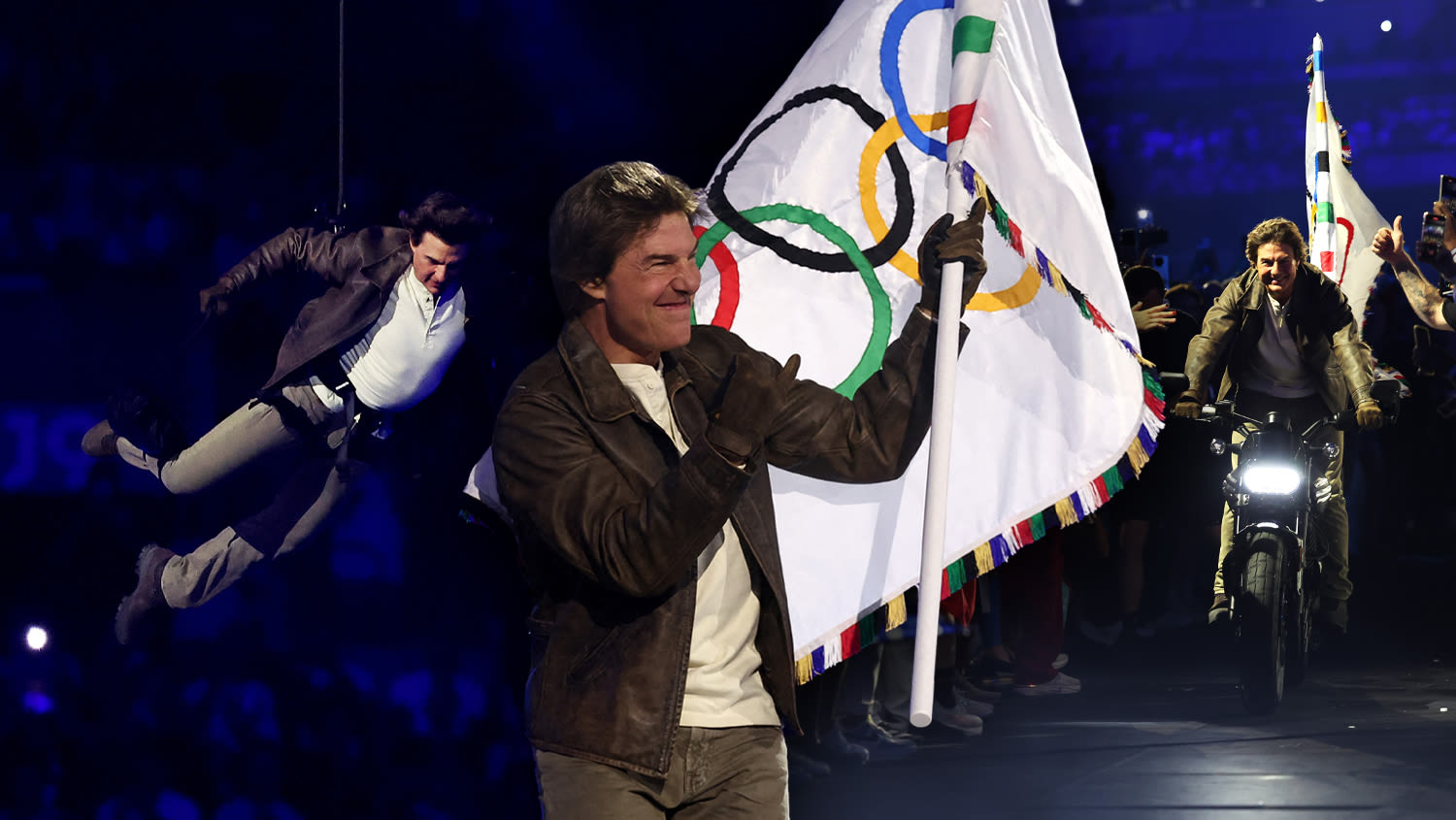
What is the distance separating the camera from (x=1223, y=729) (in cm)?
558

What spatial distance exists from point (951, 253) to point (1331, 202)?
522 centimetres

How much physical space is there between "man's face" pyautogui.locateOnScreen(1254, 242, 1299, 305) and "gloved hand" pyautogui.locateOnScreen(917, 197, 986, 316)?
11.8 feet

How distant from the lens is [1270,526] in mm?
5801

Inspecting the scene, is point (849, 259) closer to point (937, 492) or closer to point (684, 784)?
point (937, 492)

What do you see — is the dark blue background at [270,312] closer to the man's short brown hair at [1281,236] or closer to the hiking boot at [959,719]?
the hiking boot at [959,719]

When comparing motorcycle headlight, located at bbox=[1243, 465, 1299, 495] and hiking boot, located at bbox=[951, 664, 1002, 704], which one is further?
hiking boot, located at bbox=[951, 664, 1002, 704]

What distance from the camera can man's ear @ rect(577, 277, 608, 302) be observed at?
260cm

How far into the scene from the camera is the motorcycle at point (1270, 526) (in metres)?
5.72

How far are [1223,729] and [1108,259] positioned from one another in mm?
2775

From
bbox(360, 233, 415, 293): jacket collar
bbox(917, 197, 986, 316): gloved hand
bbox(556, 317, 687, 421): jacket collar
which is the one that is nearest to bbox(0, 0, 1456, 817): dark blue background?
bbox(360, 233, 415, 293): jacket collar

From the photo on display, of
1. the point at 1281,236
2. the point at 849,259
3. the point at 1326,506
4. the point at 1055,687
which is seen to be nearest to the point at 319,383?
the point at 849,259

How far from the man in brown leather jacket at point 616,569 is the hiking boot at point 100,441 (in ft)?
7.93

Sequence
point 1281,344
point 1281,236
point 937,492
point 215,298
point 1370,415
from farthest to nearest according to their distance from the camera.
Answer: point 1281,344 → point 1281,236 → point 1370,415 → point 215,298 → point 937,492

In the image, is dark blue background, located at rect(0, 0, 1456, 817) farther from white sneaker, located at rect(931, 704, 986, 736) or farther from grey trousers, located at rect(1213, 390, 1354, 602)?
grey trousers, located at rect(1213, 390, 1354, 602)
